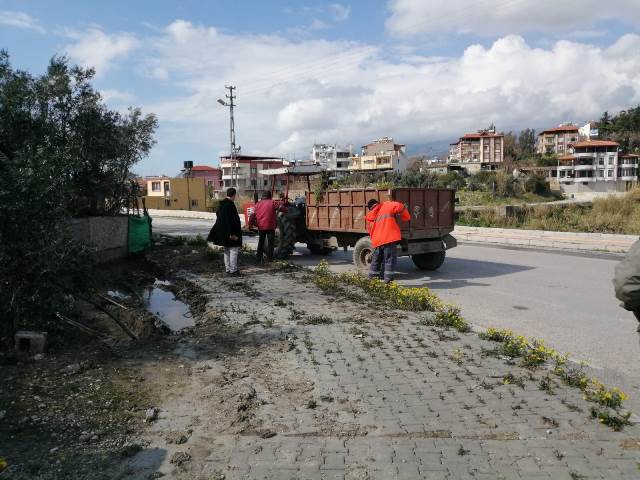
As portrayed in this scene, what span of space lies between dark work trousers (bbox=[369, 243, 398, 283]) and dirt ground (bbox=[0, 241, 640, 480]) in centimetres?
294

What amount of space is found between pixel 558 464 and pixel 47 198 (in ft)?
18.5

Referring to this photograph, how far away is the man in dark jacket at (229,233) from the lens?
10.3 m

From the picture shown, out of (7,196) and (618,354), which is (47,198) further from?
(618,354)

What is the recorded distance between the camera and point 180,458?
3.27 metres

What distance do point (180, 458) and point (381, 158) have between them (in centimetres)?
11705

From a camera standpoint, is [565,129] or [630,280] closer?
[630,280]

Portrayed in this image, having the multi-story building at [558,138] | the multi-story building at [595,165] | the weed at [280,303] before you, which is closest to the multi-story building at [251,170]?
the multi-story building at [595,165]

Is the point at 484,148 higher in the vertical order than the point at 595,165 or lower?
higher

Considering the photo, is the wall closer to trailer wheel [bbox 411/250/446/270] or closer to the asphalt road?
the asphalt road

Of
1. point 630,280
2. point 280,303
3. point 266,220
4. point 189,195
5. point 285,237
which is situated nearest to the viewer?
point 630,280

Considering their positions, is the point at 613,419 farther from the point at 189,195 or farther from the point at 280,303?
the point at 189,195

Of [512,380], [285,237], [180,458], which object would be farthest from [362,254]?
[180,458]

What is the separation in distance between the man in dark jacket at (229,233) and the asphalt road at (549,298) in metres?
2.61

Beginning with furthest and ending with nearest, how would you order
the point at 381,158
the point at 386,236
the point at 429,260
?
the point at 381,158
the point at 429,260
the point at 386,236
